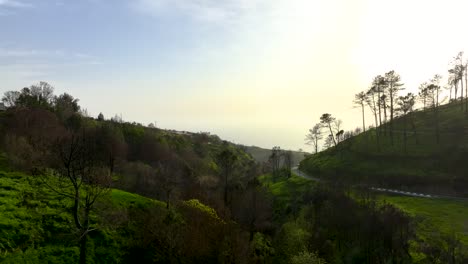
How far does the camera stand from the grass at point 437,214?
56.2 metres

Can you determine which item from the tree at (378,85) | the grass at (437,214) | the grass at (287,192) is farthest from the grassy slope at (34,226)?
the tree at (378,85)

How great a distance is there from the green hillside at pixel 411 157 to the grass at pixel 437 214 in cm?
953

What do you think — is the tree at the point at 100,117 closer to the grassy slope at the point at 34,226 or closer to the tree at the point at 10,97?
the tree at the point at 10,97

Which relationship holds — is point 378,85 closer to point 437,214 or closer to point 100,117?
point 437,214

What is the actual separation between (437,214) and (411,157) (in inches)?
1314

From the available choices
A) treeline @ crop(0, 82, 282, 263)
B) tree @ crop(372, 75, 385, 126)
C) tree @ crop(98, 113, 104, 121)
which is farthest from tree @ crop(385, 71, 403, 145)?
tree @ crop(98, 113, 104, 121)

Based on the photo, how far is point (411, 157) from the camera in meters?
95.6

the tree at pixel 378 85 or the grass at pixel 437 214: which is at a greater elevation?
the tree at pixel 378 85

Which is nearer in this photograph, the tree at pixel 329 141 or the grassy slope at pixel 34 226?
the grassy slope at pixel 34 226

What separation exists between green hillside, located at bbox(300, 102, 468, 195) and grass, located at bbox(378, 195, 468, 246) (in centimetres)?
953

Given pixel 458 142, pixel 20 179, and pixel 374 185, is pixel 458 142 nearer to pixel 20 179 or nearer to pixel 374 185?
pixel 374 185

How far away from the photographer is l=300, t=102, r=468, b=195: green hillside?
281ft

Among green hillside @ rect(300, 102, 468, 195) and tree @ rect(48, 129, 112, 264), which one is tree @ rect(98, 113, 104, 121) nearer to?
green hillside @ rect(300, 102, 468, 195)

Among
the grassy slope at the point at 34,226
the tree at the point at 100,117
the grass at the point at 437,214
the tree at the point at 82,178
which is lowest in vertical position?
the grass at the point at 437,214
